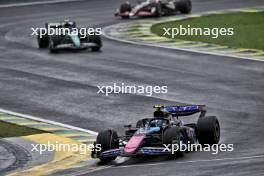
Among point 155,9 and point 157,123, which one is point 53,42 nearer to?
point 155,9

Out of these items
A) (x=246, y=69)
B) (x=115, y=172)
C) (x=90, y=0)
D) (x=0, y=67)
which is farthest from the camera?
(x=90, y=0)

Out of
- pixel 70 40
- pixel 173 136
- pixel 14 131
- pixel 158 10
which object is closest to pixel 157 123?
pixel 173 136

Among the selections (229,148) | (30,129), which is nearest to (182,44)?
(30,129)

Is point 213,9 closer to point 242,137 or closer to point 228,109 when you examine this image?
point 228,109

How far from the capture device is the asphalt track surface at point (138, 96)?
20.5 m

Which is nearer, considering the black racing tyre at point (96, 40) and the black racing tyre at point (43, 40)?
the black racing tyre at point (96, 40)

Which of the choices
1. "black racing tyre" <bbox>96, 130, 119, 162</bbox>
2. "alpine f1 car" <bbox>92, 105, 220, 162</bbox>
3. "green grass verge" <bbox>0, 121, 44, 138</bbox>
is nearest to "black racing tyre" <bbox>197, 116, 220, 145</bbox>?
"alpine f1 car" <bbox>92, 105, 220, 162</bbox>

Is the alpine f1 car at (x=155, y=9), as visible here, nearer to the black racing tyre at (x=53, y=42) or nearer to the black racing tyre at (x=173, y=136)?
the black racing tyre at (x=53, y=42)

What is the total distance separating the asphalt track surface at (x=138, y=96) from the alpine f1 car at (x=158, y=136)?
0.31 meters

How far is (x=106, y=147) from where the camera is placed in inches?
837

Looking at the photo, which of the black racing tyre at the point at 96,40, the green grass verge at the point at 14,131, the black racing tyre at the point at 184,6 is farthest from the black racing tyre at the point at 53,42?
the green grass verge at the point at 14,131

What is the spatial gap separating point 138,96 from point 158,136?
9.12 m

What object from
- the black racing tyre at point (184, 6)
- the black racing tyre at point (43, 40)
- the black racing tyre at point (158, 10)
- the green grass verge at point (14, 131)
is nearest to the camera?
the green grass verge at point (14, 131)

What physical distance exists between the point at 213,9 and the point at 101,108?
89.7ft
